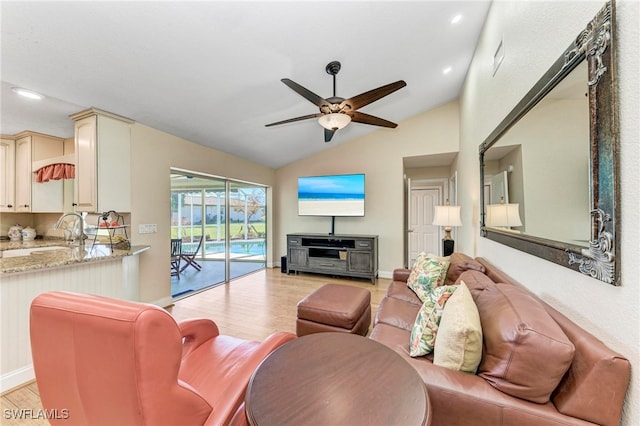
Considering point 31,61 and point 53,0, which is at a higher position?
point 53,0

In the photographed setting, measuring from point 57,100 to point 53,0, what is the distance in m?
1.37

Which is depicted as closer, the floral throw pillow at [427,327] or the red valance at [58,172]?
the floral throw pillow at [427,327]

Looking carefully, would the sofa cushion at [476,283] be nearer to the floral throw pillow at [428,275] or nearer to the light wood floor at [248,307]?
the floral throw pillow at [428,275]

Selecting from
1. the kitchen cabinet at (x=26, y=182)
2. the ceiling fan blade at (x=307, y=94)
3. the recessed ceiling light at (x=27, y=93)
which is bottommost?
the kitchen cabinet at (x=26, y=182)

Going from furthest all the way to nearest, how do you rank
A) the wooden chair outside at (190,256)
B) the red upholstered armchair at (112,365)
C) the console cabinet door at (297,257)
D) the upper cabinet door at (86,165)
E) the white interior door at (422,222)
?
the white interior door at (422,222) < the console cabinet door at (297,257) < the wooden chair outside at (190,256) < the upper cabinet door at (86,165) < the red upholstered armchair at (112,365)

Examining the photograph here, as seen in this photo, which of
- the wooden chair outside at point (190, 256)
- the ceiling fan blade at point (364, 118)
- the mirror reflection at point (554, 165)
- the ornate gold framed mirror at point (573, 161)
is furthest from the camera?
the wooden chair outside at point (190, 256)

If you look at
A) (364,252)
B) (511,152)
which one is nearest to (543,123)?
(511,152)

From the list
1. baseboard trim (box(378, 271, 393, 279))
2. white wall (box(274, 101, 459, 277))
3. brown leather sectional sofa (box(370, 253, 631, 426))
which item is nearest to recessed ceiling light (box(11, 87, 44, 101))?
white wall (box(274, 101, 459, 277))

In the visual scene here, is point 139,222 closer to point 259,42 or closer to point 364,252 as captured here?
point 259,42

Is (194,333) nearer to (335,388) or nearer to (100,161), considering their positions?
(335,388)

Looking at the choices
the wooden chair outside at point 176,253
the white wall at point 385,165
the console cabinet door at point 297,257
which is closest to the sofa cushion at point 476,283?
the white wall at point 385,165

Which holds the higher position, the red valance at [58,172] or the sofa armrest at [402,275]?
the red valance at [58,172]

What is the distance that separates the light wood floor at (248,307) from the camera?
5.54 ft

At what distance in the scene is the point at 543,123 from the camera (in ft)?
4.29
